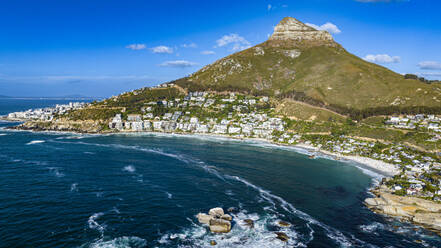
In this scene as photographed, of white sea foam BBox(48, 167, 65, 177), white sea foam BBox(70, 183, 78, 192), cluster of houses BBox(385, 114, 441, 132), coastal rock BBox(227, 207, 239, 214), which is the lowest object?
coastal rock BBox(227, 207, 239, 214)

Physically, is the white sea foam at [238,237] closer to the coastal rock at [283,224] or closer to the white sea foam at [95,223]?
the coastal rock at [283,224]

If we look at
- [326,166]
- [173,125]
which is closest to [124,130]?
[173,125]

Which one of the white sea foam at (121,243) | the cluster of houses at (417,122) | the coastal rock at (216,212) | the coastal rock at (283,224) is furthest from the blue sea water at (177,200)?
the cluster of houses at (417,122)

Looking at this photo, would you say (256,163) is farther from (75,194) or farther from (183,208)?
(75,194)

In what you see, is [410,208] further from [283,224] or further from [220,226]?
[220,226]

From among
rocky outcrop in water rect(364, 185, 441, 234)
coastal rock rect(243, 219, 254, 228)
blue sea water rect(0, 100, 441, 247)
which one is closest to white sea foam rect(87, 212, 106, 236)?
blue sea water rect(0, 100, 441, 247)

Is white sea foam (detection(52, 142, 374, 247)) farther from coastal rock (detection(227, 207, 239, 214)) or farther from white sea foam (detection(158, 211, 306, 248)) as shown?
coastal rock (detection(227, 207, 239, 214))
